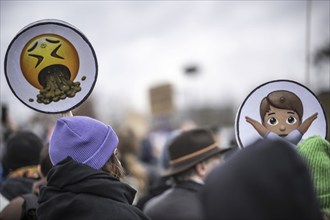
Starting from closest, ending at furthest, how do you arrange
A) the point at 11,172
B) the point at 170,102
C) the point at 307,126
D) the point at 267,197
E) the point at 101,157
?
1. the point at 267,197
2. the point at 101,157
3. the point at 307,126
4. the point at 11,172
5. the point at 170,102

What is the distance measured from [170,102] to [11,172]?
461 inches

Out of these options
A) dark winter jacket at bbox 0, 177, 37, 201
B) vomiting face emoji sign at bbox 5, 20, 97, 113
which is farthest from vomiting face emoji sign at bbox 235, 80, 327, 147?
dark winter jacket at bbox 0, 177, 37, 201

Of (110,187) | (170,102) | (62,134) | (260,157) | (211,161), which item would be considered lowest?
(170,102)

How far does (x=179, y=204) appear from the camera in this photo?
3.61 meters

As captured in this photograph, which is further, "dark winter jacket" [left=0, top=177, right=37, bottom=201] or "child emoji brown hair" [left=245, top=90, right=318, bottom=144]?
"dark winter jacket" [left=0, top=177, right=37, bottom=201]

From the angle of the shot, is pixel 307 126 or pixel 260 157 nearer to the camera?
pixel 260 157

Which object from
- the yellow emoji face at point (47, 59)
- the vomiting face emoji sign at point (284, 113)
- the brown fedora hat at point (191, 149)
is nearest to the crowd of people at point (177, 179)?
the brown fedora hat at point (191, 149)

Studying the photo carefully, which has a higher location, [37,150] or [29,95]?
[29,95]

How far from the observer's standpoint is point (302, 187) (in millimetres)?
1399

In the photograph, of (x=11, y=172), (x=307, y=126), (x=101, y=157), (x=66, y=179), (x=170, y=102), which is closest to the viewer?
(x=66, y=179)

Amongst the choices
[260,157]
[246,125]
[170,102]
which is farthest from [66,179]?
[170,102]

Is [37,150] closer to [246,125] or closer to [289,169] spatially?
[246,125]

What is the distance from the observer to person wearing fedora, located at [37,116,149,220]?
2.23m

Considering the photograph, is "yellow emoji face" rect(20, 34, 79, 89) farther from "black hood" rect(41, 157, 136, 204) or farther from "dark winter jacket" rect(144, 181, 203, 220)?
"dark winter jacket" rect(144, 181, 203, 220)
